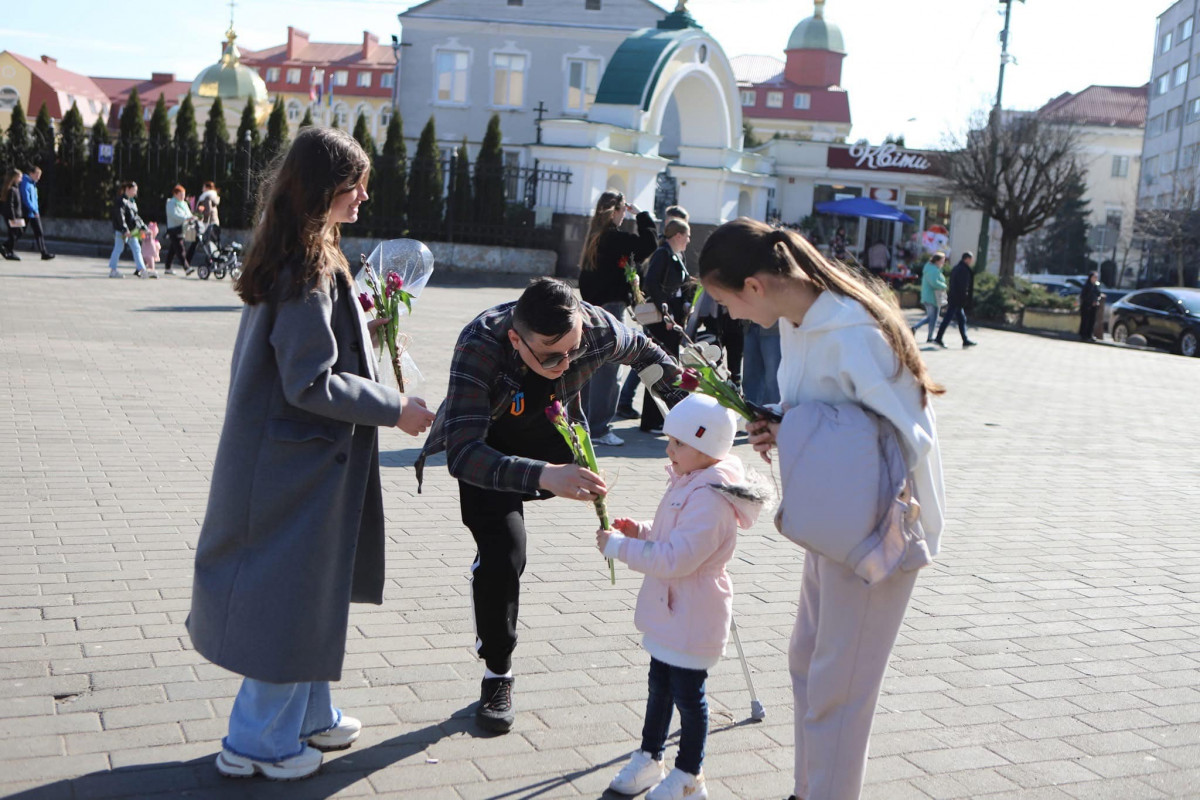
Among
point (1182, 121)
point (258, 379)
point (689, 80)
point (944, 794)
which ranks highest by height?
point (1182, 121)

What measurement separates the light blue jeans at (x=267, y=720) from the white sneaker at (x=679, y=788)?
1039 millimetres

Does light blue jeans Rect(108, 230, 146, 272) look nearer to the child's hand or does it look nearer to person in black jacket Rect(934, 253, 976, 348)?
person in black jacket Rect(934, 253, 976, 348)

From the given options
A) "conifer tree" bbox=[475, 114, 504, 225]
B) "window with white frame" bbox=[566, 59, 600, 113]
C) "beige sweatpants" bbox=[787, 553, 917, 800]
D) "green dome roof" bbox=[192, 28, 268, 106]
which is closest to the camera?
"beige sweatpants" bbox=[787, 553, 917, 800]

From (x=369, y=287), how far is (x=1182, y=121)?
2924 inches

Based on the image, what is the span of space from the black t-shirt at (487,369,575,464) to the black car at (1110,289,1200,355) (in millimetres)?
24355

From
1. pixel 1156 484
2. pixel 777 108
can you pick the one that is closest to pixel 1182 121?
pixel 777 108

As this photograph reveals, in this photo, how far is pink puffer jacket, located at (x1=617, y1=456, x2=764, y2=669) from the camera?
11.2ft

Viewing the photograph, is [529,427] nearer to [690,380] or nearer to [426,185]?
[690,380]

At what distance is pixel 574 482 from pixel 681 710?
0.74 meters

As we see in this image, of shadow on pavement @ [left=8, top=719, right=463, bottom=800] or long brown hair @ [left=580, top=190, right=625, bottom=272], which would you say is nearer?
shadow on pavement @ [left=8, top=719, right=463, bottom=800]

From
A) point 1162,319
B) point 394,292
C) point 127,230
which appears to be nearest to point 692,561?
point 394,292

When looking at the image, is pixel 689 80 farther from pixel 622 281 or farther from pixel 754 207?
pixel 622 281

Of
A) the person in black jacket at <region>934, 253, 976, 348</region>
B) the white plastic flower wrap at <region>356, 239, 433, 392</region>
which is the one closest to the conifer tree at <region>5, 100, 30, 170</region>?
the person in black jacket at <region>934, 253, 976, 348</region>

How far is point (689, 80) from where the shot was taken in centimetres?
3241
